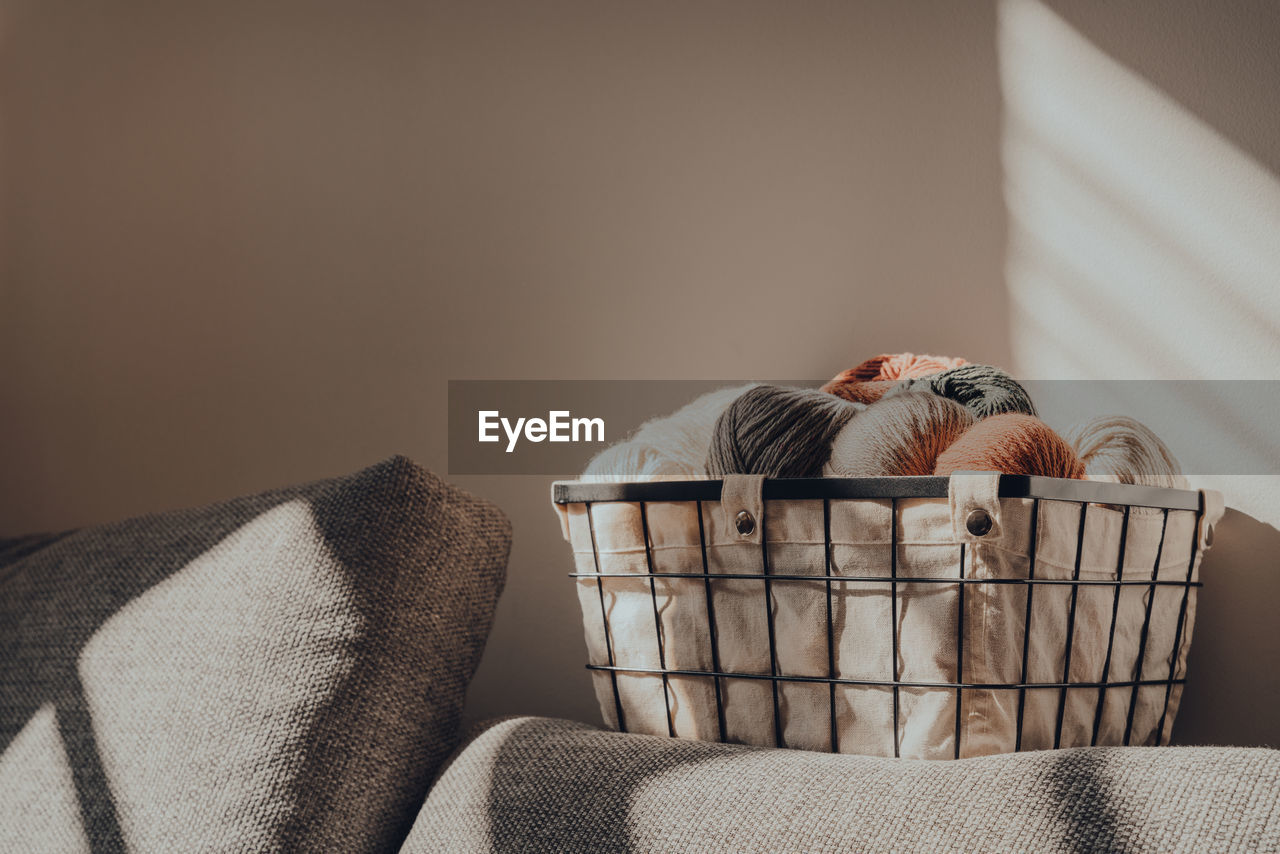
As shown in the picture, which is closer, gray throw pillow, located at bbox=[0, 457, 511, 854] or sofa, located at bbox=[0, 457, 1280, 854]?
sofa, located at bbox=[0, 457, 1280, 854]

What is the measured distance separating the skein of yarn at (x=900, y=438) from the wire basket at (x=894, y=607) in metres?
0.03

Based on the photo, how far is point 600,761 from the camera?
573mm

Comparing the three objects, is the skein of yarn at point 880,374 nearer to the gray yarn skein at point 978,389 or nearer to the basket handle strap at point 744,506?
the gray yarn skein at point 978,389

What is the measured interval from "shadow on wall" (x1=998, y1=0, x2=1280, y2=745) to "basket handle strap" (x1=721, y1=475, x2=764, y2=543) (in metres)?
0.36

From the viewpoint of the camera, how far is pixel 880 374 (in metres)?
0.71

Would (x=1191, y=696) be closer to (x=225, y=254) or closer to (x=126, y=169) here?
(x=225, y=254)

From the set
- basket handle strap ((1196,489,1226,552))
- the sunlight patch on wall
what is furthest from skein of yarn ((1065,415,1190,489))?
the sunlight patch on wall

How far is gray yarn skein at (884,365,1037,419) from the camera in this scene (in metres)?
0.59

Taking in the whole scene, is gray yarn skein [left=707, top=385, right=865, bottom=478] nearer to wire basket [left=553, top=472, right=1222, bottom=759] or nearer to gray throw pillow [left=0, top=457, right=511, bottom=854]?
wire basket [left=553, top=472, right=1222, bottom=759]

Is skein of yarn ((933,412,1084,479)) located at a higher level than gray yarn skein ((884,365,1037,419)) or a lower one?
lower

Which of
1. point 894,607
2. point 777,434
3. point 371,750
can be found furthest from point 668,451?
point 371,750

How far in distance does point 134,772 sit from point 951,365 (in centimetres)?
71

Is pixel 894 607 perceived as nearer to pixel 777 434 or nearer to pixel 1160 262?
pixel 777 434

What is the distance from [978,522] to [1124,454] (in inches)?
8.1
